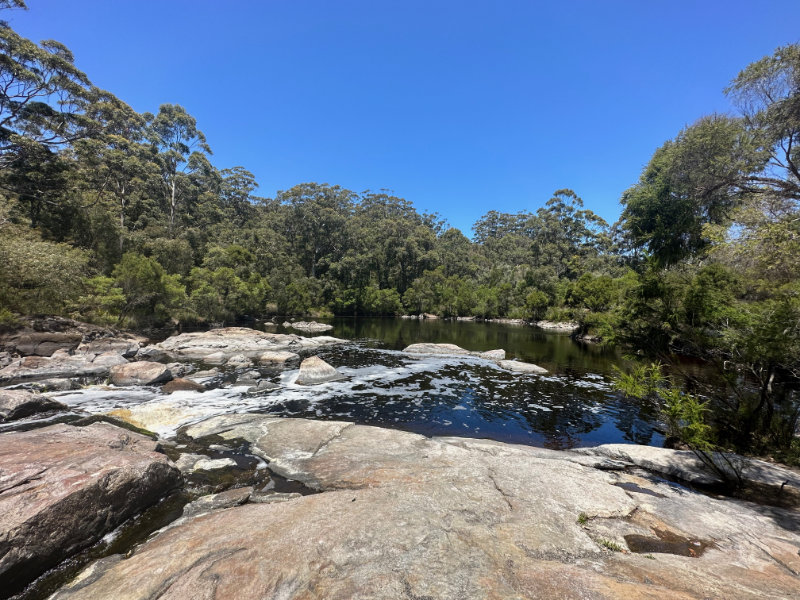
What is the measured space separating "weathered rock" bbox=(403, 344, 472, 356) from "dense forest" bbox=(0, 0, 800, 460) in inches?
526

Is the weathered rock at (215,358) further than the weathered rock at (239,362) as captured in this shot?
Yes

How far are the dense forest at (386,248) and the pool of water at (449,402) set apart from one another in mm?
3232

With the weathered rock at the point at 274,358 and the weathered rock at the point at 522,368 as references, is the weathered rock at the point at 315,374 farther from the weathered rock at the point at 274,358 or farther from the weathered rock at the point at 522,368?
the weathered rock at the point at 522,368

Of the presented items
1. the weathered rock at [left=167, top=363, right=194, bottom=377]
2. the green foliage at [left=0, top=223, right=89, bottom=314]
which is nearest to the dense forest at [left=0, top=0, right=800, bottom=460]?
the green foliage at [left=0, top=223, right=89, bottom=314]

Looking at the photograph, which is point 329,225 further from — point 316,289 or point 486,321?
point 486,321

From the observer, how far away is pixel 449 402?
14969mm

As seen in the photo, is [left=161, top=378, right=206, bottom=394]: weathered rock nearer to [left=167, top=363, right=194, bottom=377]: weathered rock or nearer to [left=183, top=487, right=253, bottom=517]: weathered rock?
[left=167, top=363, right=194, bottom=377]: weathered rock

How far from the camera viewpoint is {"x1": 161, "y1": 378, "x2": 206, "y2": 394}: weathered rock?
1487 cm

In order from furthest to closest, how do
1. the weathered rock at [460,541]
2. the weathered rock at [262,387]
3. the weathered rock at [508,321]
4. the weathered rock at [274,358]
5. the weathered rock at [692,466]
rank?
the weathered rock at [508,321] → the weathered rock at [274,358] → the weathered rock at [262,387] → the weathered rock at [692,466] → the weathered rock at [460,541]

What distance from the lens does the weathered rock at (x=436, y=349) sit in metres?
28.3

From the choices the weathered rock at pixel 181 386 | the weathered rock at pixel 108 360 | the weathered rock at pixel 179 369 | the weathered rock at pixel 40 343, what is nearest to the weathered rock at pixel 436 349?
the weathered rock at pixel 179 369

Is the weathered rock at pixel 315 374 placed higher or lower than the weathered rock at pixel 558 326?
lower

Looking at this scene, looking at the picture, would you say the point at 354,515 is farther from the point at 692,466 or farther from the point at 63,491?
the point at 692,466

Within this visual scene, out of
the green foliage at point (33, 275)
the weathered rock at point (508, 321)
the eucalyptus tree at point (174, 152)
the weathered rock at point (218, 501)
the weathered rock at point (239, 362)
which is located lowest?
the weathered rock at point (239, 362)
